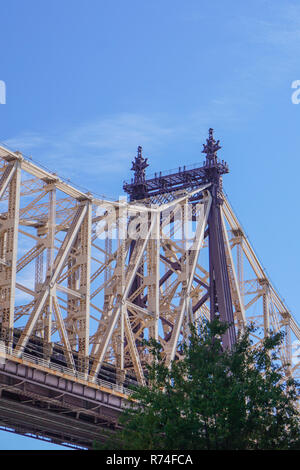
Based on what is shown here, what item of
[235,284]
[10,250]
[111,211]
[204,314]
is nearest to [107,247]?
[111,211]

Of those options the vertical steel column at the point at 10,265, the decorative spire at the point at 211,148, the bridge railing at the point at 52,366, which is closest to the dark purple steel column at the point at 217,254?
the decorative spire at the point at 211,148

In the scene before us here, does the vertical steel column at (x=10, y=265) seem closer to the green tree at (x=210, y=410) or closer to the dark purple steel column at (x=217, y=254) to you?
the green tree at (x=210, y=410)

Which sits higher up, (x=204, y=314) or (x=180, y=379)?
(x=204, y=314)

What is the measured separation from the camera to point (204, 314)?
378ft

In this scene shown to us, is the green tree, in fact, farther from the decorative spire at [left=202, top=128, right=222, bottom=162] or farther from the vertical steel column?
the decorative spire at [left=202, top=128, right=222, bottom=162]

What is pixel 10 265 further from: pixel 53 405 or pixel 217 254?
pixel 217 254

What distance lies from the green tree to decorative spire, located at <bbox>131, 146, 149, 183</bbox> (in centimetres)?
4953

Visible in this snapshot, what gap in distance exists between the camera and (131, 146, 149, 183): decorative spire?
10606 centimetres

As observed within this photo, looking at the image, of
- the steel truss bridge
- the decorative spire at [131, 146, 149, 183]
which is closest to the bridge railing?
the steel truss bridge

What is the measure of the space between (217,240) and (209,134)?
11981 millimetres

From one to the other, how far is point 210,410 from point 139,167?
57091 millimetres

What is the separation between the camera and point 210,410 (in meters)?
51.5

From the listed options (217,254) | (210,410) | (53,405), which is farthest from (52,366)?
(217,254)
